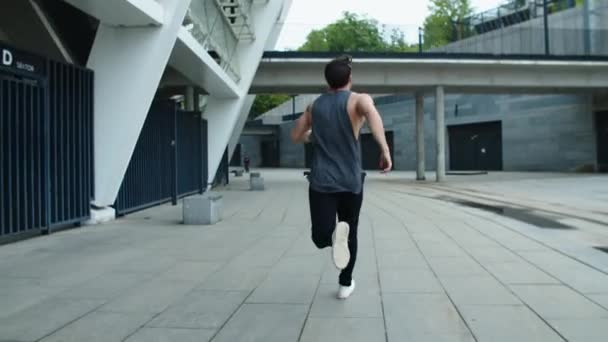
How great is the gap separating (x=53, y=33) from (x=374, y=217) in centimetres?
710

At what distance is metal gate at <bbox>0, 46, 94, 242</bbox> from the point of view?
800cm

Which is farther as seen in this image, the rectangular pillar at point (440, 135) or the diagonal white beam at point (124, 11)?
the rectangular pillar at point (440, 135)

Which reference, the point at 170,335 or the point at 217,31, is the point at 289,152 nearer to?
the point at 217,31

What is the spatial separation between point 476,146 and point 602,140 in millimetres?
9841

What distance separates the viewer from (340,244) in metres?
4.45

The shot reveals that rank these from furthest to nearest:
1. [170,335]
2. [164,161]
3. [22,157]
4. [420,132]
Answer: [420,132], [164,161], [22,157], [170,335]

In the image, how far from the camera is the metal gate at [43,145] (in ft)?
26.2

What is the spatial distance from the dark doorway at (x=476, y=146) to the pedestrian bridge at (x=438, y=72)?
36.5ft

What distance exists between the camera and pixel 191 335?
3953 mm

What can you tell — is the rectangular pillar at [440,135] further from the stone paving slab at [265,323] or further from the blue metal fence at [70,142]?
the stone paving slab at [265,323]

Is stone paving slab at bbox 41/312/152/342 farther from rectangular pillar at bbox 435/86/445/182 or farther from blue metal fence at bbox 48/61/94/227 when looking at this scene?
rectangular pillar at bbox 435/86/445/182

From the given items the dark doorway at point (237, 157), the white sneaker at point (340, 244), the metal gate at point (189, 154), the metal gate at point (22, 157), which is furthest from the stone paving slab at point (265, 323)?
the dark doorway at point (237, 157)

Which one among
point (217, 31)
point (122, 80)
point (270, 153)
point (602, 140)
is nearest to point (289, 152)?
point (270, 153)

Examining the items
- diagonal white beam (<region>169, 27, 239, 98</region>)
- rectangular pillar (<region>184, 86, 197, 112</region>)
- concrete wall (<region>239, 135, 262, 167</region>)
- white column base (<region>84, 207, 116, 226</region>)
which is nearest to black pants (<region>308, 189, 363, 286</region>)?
white column base (<region>84, 207, 116, 226</region>)
